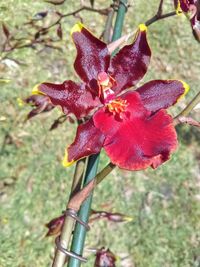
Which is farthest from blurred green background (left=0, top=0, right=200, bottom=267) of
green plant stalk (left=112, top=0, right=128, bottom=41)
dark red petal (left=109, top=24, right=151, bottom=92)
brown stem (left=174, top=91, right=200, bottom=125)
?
brown stem (left=174, top=91, right=200, bottom=125)

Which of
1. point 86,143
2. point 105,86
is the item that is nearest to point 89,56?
point 105,86

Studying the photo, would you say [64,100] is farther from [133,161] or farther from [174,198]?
[174,198]

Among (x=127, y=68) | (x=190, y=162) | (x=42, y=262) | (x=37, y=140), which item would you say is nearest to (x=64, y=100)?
(x=127, y=68)

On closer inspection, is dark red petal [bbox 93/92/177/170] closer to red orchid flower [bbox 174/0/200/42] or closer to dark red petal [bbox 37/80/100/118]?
dark red petal [bbox 37/80/100/118]

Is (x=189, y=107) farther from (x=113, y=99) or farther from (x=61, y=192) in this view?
(x=61, y=192)

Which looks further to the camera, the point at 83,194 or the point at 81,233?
the point at 81,233

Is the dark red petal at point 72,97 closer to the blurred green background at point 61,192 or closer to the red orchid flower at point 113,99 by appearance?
the red orchid flower at point 113,99

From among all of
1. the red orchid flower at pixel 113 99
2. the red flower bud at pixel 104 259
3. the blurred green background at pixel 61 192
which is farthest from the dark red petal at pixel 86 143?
the blurred green background at pixel 61 192
